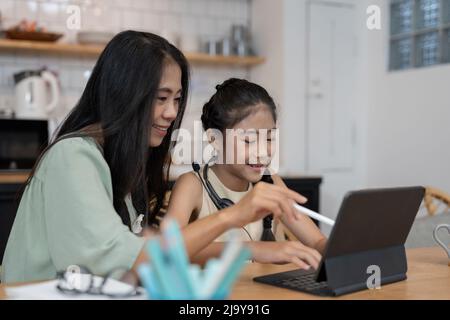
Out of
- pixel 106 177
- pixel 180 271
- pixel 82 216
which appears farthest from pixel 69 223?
pixel 180 271

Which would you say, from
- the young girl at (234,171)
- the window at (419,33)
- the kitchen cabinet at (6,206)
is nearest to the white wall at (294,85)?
the window at (419,33)

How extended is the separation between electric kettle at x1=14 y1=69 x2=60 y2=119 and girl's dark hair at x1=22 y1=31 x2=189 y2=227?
2.06m

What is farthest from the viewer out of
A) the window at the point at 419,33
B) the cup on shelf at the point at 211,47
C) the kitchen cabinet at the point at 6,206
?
the cup on shelf at the point at 211,47

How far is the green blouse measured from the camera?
1054mm

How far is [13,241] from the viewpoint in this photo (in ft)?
4.22

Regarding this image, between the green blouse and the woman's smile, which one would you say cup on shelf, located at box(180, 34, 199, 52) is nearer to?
the woman's smile

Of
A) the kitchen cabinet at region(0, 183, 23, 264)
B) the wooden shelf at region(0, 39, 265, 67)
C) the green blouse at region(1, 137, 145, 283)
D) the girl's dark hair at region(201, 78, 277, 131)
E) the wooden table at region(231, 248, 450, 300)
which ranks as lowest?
the kitchen cabinet at region(0, 183, 23, 264)

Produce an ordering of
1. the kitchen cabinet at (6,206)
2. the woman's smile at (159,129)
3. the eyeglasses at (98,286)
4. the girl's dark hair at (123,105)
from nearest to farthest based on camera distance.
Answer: the eyeglasses at (98,286)
the girl's dark hair at (123,105)
the woman's smile at (159,129)
the kitchen cabinet at (6,206)

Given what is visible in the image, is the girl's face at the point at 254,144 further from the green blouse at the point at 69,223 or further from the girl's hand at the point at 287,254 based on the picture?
the green blouse at the point at 69,223

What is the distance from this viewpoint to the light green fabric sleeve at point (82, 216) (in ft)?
3.44

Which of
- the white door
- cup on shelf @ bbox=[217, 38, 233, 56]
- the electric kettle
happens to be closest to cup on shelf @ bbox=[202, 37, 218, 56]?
cup on shelf @ bbox=[217, 38, 233, 56]

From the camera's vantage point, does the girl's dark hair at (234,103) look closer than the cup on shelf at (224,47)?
Yes

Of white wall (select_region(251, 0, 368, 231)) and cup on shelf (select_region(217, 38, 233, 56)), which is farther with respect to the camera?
cup on shelf (select_region(217, 38, 233, 56))

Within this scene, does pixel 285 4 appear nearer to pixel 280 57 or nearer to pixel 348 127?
pixel 280 57
